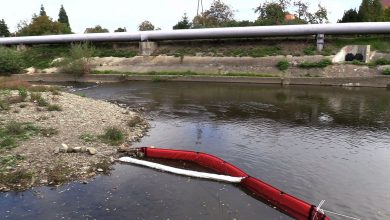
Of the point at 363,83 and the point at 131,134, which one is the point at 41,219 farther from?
the point at 363,83

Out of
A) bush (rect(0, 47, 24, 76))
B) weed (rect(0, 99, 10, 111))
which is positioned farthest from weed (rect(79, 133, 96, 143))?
bush (rect(0, 47, 24, 76))

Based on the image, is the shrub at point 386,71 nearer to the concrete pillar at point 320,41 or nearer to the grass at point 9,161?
the concrete pillar at point 320,41

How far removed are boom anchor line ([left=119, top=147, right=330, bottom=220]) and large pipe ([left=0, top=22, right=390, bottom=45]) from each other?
118ft

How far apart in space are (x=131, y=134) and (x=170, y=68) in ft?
99.8

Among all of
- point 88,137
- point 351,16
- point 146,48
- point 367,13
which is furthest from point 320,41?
point 88,137

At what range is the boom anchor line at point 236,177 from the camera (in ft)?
38.4

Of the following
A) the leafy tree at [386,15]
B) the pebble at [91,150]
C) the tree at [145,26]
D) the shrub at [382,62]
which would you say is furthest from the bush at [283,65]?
the tree at [145,26]

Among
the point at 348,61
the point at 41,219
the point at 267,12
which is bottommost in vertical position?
the point at 41,219

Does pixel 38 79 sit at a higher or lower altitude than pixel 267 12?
lower

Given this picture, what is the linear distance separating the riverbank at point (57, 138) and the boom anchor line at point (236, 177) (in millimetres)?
1701

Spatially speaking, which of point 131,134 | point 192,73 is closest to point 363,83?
point 192,73

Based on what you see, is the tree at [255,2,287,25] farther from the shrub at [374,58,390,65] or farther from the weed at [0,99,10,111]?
the weed at [0,99,10,111]

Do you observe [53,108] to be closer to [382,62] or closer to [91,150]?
[91,150]

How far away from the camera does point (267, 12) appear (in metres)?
65.8
